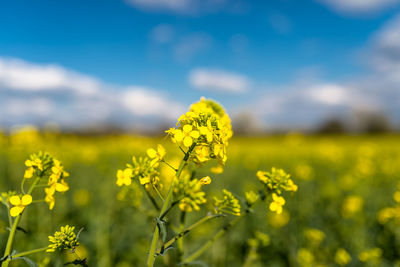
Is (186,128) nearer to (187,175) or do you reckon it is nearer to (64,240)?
(187,175)

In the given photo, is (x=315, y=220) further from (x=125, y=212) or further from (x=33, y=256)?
(x=33, y=256)

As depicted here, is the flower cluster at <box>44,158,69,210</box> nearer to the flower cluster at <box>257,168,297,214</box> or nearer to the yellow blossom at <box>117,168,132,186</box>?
the yellow blossom at <box>117,168,132,186</box>

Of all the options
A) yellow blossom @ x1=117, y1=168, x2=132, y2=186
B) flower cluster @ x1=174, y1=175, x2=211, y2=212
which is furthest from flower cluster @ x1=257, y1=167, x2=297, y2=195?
yellow blossom @ x1=117, y1=168, x2=132, y2=186

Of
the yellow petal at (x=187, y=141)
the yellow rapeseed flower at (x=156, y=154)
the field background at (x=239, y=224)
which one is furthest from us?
the field background at (x=239, y=224)

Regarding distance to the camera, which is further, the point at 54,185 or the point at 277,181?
the point at 277,181

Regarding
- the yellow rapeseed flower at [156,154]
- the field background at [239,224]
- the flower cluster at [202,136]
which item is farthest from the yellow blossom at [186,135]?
the field background at [239,224]

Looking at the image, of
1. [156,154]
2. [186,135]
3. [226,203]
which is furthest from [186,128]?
[226,203]

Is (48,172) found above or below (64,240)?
above

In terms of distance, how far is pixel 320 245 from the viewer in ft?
13.1

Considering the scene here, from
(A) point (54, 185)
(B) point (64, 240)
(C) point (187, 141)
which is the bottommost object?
(B) point (64, 240)

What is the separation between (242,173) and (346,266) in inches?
212

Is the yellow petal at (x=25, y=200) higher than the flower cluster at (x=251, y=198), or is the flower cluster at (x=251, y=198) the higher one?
the yellow petal at (x=25, y=200)

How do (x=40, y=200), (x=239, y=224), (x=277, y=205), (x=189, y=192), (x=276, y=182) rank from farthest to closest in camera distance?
(x=239, y=224) < (x=276, y=182) < (x=277, y=205) < (x=40, y=200) < (x=189, y=192)

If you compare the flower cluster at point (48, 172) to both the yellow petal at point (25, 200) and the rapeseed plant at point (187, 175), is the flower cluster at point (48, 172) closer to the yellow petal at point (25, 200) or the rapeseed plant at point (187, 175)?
the yellow petal at point (25, 200)
